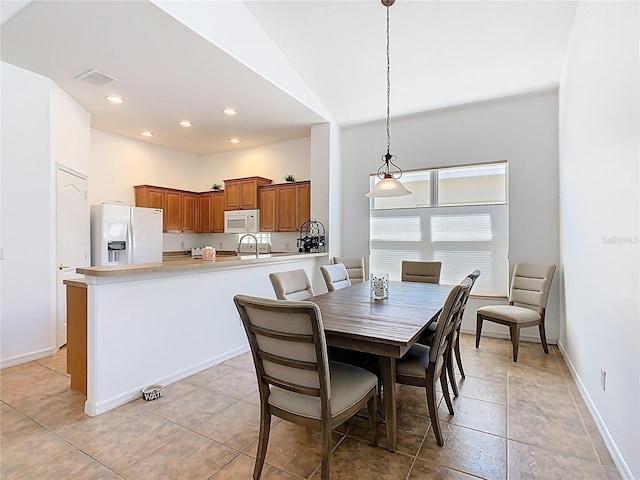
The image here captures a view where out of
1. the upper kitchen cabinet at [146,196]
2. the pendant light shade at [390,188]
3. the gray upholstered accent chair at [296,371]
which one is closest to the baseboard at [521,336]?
the pendant light shade at [390,188]

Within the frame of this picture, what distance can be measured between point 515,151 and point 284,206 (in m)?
3.49

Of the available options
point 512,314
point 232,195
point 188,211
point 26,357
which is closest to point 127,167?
point 188,211

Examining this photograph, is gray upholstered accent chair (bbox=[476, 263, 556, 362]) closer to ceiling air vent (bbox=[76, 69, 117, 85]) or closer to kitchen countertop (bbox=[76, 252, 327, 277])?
kitchen countertop (bbox=[76, 252, 327, 277])

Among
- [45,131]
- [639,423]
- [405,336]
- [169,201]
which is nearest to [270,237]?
[169,201]

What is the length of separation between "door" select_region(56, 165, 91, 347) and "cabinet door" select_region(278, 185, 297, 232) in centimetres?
277

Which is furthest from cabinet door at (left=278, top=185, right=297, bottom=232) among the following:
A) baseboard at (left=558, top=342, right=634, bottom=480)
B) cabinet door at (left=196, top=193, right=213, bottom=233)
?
baseboard at (left=558, top=342, right=634, bottom=480)

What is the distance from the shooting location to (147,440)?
2.14m

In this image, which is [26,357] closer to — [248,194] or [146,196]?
[146,196]

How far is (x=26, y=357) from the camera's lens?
3.49m

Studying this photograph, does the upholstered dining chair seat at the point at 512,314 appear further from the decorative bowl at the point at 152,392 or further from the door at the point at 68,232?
the door at the point at 68,232

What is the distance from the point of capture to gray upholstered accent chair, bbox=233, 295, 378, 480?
4.95 ft

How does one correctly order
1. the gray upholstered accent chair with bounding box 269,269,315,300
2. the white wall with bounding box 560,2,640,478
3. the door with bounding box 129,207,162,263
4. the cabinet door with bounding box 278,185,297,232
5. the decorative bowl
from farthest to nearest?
the cabinet door with bounding box 278,185,297,232
the door with bounding box 129,207,162,263
the decorative bowl
the gray upholstered accent chair with bounding box 269,269,315,300
the white wall with bounding box 560,2,640,478

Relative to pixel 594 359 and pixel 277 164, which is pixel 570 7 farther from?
pixel 277 164

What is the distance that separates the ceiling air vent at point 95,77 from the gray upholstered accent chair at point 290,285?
2.84 m
